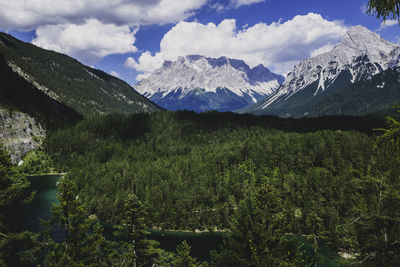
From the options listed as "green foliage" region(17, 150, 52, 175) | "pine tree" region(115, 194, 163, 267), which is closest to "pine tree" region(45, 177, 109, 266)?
"pine tree" region(115, 194, 163, 267)

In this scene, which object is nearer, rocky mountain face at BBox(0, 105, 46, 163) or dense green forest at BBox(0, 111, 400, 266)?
dense green forest at BBox(0, 111, 400, 266)

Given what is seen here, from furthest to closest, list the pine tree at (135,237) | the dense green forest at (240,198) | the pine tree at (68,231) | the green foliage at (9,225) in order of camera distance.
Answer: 1. the pine tree at (135,237)
2. the pine tree at (68,231)
3. the green foliage at (9,225)
4. the dense green forest at (240,198)

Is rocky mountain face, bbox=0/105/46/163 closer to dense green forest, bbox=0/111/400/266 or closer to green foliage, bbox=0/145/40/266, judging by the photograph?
dense green forest, bbox=0/111/400/266

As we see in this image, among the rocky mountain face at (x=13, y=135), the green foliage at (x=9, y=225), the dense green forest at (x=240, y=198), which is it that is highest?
the rocky mountain face at (x=13, y=135)

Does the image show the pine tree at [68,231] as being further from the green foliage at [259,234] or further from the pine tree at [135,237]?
the green foliage at [259,234]

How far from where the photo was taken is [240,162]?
535 ft

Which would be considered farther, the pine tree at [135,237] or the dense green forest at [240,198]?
the pine tree at [135,237]

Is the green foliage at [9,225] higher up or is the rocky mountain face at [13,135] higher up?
the rocky mountain face at [13,135]

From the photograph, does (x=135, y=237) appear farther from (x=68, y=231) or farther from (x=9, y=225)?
(x=9, y=225)

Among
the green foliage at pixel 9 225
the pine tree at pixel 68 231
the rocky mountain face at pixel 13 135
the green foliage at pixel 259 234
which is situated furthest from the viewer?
the rocky mountain face at pixel 13 135

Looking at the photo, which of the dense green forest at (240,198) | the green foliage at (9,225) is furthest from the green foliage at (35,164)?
the green foliage at (9,225)

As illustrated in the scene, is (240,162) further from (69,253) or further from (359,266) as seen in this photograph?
(359,266)

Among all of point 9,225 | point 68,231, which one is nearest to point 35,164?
point 68,231

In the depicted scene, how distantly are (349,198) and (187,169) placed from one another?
88.8 m
